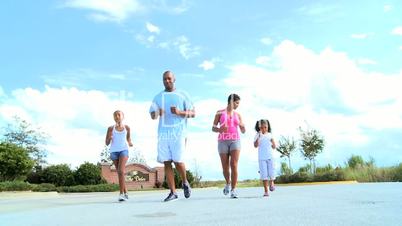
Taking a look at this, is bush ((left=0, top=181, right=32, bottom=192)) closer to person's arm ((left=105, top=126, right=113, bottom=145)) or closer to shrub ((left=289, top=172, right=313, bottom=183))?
shrub ((left=289, top=172, right=313, bottom=183))

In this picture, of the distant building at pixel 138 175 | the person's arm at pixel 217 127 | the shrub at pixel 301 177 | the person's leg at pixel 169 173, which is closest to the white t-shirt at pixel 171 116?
the person's leg at pixel 169 173

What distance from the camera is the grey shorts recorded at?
8.66 metres

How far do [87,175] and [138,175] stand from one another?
8816mm

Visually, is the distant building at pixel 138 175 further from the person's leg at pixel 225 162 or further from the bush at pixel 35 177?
the person's leg at pixel 225 162

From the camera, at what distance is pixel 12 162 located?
33.4 m

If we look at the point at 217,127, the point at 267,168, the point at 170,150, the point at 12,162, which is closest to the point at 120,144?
the point at 170,150

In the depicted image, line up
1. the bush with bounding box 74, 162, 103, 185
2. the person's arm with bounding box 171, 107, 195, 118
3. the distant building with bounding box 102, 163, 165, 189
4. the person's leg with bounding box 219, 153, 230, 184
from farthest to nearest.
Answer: the distant building with bounding box 102, 163, 165, 189 < the bush with bounding box 74, 162, 103, 185 < the person's leg with bounding box 219, 153, 230, 184 < the person's arm with bounding box 171, 107, 195, 118

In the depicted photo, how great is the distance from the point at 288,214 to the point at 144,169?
39.8m

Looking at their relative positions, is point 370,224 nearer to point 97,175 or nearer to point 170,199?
point 170,199

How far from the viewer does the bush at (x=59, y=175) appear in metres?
36.4

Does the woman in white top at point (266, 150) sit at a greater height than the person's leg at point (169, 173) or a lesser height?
greater

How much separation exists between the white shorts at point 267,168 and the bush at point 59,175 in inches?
1115

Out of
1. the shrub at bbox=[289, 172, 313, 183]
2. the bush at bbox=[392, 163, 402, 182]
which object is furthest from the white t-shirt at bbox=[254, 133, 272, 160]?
the shrub at bbox=[289, 172, 313, 183]

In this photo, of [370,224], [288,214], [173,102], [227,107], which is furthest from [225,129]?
[370,224]
